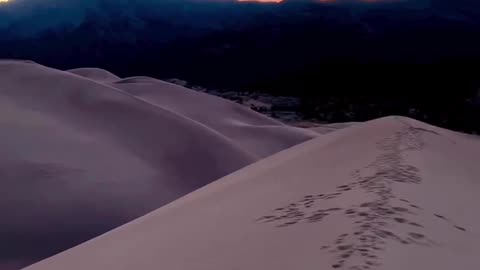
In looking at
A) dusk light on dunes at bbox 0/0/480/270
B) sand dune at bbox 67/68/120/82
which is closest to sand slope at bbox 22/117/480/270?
dusk light on dunes at bbox 0/0/480/270

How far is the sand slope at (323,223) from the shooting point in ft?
7.67

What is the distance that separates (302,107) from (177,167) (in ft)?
68.9

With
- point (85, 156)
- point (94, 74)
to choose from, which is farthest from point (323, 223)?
point (94, 74)

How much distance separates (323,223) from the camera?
2.81 meters

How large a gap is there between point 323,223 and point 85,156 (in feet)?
16.0

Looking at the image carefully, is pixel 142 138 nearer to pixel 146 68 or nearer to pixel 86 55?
pixel 146 68

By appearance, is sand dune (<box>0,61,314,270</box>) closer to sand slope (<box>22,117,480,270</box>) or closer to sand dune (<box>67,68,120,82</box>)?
sand slope (<box>22,117,480,270</box>)

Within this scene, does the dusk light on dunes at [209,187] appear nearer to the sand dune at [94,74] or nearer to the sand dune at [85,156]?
the sand dune at [85,156]

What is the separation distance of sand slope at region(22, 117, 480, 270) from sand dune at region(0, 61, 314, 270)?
1.29 meters

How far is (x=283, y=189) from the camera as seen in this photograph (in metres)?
4.18

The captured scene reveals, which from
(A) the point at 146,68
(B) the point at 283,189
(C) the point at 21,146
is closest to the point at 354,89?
(A) the point at 146,68

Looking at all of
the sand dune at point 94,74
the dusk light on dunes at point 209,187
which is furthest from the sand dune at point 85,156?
the sand dune at point 94,74

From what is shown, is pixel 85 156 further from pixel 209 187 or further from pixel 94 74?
pixel 94 74

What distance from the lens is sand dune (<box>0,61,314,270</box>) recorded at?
5457 millimetres
